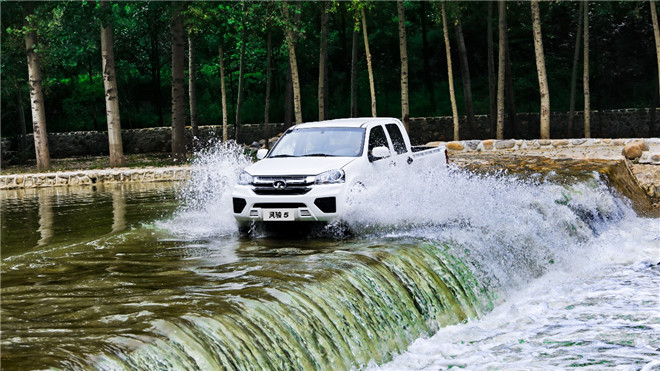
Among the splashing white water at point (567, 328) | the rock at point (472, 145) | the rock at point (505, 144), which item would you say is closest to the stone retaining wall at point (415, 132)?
the rock at point (472, 145)

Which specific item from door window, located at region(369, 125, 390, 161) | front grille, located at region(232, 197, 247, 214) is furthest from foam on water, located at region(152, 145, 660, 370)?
front grille, located at region(232, 197, 247, 214)

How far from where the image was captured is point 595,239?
1569cm

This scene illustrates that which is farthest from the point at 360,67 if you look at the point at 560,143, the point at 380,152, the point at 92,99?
the point at 380,152

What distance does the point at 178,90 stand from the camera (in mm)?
29359

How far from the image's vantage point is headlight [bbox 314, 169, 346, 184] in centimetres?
1119

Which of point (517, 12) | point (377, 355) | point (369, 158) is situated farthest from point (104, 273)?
point (517, 12)

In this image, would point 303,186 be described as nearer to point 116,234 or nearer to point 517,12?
point 116,234

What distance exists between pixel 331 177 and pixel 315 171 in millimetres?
239

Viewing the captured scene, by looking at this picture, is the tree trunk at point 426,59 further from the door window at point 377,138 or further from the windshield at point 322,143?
the windshield at point 322,143

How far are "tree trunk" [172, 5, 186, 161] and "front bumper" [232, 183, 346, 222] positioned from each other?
61.6ft

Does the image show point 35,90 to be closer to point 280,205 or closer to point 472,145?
point 472,145

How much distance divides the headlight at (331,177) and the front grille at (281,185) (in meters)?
0.11

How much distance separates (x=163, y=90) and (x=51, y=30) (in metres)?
16.4

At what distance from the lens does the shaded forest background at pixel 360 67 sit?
4356cm
